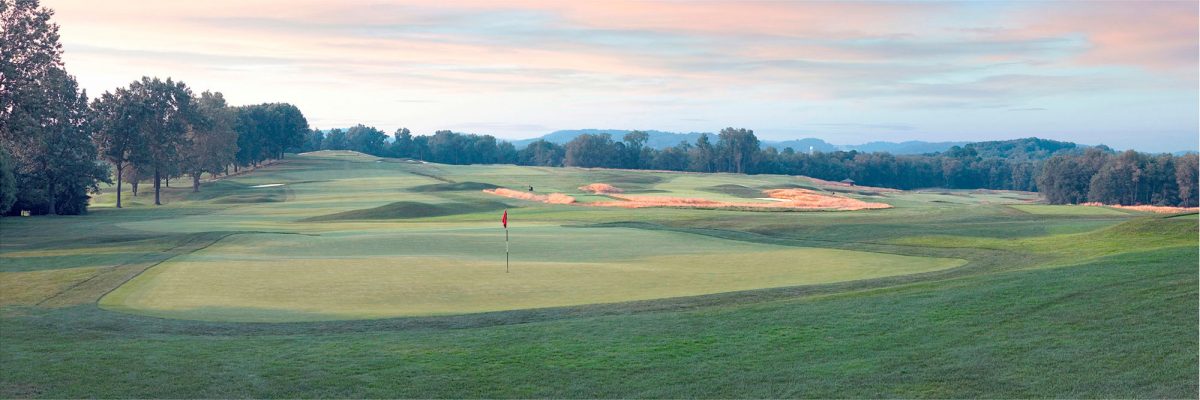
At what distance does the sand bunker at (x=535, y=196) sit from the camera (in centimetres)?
7319

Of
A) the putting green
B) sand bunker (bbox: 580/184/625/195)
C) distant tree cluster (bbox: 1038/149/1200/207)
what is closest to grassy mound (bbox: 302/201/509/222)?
the putting green

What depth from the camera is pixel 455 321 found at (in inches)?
752

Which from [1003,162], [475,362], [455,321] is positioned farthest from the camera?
[1003,162]

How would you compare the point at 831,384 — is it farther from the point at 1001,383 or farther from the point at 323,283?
the point at 323,283

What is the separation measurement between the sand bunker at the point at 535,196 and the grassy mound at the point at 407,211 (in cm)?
589

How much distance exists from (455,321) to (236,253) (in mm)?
17917

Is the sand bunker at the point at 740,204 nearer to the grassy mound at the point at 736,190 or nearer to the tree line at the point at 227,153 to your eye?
the grassy mound at the point at 736,190

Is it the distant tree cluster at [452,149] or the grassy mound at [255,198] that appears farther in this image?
the distant tree cluster at [452,149]

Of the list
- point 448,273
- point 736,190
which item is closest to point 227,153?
point 736,190

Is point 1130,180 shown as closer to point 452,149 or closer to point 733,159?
point 733,159

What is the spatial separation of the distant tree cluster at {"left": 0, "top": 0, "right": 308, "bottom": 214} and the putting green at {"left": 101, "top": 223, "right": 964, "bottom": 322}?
14.5m

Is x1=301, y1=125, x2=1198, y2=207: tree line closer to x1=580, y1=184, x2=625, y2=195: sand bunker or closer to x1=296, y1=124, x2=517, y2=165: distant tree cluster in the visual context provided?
x1=296, y1=124, x2=517, y2=165: distant tree cluster

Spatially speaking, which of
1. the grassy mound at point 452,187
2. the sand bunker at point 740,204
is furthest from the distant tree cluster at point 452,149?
the sand bunker at point 740,204

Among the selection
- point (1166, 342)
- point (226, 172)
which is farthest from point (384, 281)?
point (226, 172)
